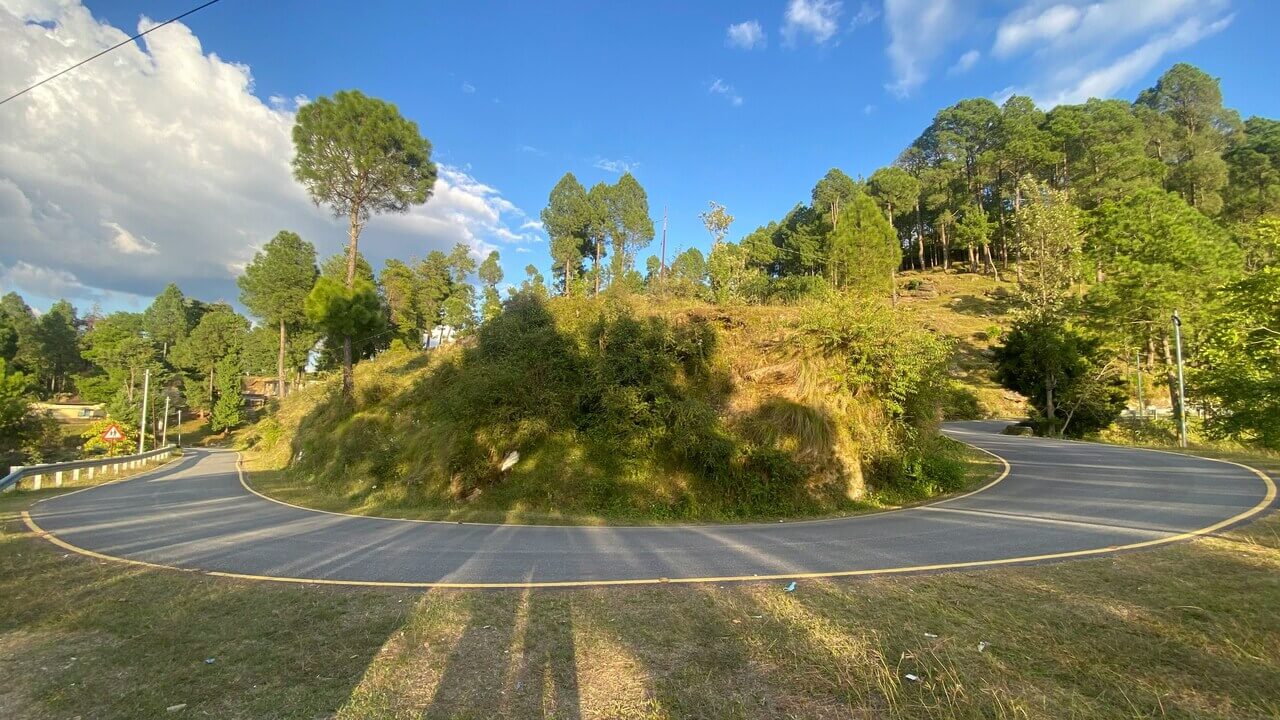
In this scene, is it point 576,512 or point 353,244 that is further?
point 353,244

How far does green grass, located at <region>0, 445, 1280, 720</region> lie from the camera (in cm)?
325

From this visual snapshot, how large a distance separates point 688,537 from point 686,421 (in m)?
4.03

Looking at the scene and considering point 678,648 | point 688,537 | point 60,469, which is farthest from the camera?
point 60,469

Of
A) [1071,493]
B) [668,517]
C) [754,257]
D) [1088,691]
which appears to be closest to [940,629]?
[1088,691]

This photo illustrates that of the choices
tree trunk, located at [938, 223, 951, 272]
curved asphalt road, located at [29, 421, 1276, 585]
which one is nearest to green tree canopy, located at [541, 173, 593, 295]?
curved asphalt road, located at [29, 421, 1276, 585]

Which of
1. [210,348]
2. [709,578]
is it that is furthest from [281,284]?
[709,578]

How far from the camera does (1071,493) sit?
36.6 ft

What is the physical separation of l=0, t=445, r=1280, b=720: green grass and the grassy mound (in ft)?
21.6

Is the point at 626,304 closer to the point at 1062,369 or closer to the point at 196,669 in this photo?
the point at 196,669

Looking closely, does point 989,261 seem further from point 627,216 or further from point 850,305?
point 850,305

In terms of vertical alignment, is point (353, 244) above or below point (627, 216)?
below

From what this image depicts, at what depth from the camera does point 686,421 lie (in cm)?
1294

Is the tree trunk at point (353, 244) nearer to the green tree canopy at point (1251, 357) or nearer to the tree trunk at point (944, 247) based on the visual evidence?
the green tree canopy at point (1251, 357)

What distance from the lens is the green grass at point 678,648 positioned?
325 centimetres
